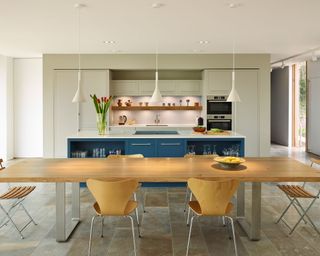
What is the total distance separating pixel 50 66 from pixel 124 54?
6.21 ft

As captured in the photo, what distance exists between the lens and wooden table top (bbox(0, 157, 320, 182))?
2959mm

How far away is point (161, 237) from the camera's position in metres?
3.57

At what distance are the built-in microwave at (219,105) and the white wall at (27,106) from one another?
4856 mm

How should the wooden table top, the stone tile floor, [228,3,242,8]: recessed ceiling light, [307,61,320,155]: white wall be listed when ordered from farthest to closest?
1. [307,61,320,155]: white wall
2. [228,3,242,8]: recessed ceiling light
3. the stone tile floor
4. the wooden table top

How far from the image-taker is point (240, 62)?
7.86 metres

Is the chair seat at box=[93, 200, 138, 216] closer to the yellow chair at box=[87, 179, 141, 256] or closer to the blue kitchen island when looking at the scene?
the yellow chair at box=[87, 179, 141, 256]

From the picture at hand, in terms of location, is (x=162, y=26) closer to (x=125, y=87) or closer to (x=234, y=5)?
(x=234, y=5)

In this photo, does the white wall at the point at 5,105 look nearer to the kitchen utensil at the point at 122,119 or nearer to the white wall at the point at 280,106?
the kitchen utensil at the point at 122,119

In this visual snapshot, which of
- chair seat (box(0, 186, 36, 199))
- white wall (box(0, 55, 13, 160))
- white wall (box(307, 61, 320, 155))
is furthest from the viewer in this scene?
white wall (box(307, 61, 320, 155))

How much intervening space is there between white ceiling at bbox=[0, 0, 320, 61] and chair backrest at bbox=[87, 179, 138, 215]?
2.51 metres

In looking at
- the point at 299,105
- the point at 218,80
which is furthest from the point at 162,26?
the point at 299,105

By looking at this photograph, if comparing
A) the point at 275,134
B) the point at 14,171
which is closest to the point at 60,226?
the point at 14,171

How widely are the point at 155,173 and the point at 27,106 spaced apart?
23.5 ft

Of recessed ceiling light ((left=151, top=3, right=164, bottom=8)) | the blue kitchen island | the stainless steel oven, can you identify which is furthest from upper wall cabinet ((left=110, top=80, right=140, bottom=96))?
recessed ceiling light ((left=151, top=3, right=164, bottom=8))
